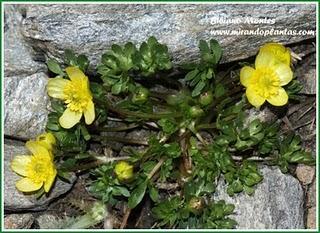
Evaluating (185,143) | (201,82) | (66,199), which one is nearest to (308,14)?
(201,82)

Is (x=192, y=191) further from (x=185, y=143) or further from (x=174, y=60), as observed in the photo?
(x=174, y=60)

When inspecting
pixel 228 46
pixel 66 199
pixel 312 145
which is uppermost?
pixel 228 46

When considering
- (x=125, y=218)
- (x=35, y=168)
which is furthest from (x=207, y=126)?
(x=35, y=168)

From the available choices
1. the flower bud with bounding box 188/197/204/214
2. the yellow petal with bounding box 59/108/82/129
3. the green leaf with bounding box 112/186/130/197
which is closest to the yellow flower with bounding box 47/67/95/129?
the yellow petal with bounding box 59/108/82/129

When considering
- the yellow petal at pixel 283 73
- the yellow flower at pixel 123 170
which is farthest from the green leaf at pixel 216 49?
the yellow flower at pixel 123 170

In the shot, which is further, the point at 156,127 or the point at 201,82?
the point at 156,127

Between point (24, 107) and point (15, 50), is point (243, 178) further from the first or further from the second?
point (15, 50)

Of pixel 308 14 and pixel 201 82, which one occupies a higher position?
pixel 308 14

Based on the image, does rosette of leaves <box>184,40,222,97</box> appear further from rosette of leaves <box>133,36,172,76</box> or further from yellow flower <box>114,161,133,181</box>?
yellow flower <box>114,161,133,181</box>
